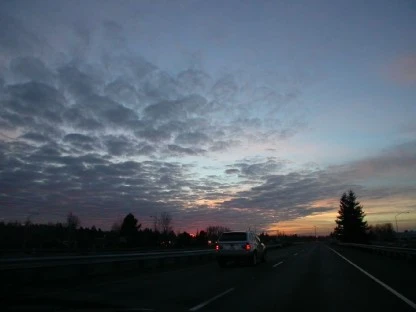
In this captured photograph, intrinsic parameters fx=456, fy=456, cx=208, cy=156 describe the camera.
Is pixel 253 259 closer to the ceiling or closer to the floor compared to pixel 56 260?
closer to the ceiling

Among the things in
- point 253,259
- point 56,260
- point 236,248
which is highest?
point 236,248

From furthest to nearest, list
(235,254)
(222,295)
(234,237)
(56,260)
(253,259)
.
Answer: (253,259) → (234,237) → (235,254) → (56,260) → (222,295)

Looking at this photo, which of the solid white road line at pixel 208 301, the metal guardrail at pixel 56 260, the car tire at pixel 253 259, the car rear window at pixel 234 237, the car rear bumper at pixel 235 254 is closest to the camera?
the solid white road line at pixel 208 301

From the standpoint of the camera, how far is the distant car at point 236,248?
24.7 m

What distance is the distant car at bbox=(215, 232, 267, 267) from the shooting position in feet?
81.0

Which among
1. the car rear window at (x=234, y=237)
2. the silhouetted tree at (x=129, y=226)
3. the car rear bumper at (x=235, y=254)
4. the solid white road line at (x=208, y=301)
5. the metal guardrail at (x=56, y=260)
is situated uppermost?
the silhouetted tree at (x=129, y=226)

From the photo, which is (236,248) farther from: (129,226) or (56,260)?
(129,226)

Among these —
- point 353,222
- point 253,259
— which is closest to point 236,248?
point 253,259

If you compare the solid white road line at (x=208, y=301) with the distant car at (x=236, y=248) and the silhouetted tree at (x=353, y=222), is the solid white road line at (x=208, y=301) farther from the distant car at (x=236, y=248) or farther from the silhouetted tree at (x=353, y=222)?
the silhouetted tree at (x=353, y=222)

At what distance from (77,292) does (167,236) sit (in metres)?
134

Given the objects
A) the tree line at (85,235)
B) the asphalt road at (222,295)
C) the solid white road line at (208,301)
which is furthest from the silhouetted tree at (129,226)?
the solid white road line at (208,301)

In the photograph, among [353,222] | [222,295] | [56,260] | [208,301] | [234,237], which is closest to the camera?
[208,301]

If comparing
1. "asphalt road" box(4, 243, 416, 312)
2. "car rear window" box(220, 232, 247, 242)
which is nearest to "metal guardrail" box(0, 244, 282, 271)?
"asphalt road" box(4, 243, 416, 312)

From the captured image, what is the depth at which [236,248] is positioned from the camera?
2475cm
